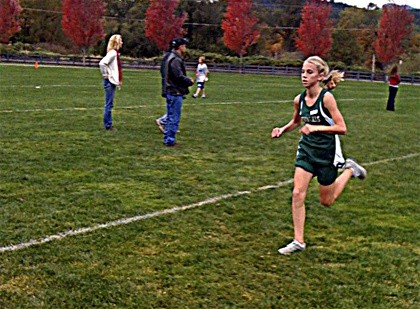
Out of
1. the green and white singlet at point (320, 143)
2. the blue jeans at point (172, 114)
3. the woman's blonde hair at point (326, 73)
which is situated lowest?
the blue jeans at point (172, 114)

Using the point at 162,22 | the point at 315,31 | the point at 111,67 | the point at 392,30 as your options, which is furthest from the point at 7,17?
the point at 111,67

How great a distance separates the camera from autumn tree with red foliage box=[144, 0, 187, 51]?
60.7 meters

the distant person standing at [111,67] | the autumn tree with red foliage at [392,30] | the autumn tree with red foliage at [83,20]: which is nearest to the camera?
the distant person standing at [111,67]

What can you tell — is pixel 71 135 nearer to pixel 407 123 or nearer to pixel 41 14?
pixel 407 123

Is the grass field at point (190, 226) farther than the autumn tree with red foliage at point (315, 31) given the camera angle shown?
No

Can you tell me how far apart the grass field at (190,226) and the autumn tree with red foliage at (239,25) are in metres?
48.2

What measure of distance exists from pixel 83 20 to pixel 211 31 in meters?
18.1

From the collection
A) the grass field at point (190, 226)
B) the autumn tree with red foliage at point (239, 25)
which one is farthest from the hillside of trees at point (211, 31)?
the grass field at point (190, 226)

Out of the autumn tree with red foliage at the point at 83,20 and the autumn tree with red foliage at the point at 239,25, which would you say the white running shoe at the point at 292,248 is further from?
the autumn tree with red foliage at the point at 83,20

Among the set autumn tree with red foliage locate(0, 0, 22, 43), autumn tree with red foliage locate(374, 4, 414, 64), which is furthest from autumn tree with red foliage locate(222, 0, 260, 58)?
autumn tree with red foliage locate(0, 0, 22, 43)

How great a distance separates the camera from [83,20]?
2370 inches

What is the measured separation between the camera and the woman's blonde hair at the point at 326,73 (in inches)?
209

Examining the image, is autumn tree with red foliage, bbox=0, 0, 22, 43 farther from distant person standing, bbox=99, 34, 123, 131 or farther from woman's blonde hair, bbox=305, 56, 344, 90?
woman's blonde hair, bbox=305, 56, 344, 90

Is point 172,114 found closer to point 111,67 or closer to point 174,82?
point 174,82
